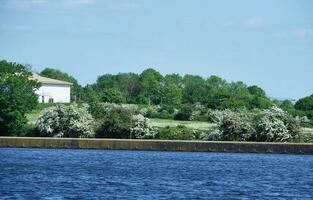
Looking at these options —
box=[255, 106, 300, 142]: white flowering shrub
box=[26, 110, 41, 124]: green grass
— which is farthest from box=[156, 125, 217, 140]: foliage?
box=[26, 110, 41, 124]: green grass

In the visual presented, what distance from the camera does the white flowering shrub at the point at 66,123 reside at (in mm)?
92000

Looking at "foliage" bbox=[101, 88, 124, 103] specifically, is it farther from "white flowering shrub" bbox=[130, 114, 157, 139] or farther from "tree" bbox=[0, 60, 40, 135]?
"white flowering shrub" bbox=[130, 114, 157, 139]

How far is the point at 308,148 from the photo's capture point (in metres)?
80.9

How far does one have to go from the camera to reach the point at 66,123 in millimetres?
93375

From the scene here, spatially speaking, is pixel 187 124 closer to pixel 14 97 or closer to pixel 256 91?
pixel 14 97

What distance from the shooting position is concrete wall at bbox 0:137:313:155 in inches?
3211

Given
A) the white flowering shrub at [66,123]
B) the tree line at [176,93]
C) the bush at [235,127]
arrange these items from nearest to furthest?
the bush at [235,127] < the white flowering shrub at [66,123] < the tree line at [176,93]

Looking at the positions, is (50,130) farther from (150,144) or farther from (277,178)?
(277,178)

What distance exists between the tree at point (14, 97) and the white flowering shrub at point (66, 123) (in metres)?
3.08

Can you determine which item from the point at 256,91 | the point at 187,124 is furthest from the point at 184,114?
the point at 256,91

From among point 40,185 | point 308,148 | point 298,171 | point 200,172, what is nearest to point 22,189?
point 40,185

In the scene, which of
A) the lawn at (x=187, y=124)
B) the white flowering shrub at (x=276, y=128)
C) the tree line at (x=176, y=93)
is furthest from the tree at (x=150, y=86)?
the white flowering shrub at (x=276, y=128)

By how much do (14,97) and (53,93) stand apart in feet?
153

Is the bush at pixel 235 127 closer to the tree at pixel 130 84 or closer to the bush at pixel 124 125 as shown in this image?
the bush at pixel 124 125
